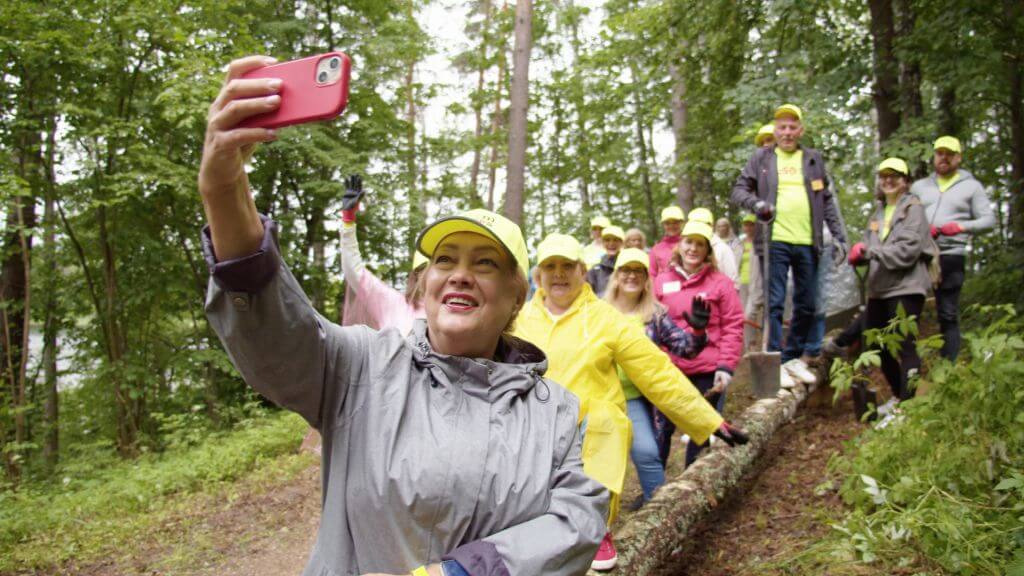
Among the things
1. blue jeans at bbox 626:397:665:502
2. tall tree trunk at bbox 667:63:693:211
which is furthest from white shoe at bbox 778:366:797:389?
tall tree trunk at bbox 667:63:693:211

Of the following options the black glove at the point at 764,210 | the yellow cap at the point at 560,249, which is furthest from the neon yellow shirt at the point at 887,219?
the yellow cap at the point at 560,249

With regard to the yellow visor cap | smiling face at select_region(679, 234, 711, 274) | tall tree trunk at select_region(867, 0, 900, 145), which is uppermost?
tall tree trunk at select_region(867, 0, 900, 145)

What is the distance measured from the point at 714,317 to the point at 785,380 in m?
1.40

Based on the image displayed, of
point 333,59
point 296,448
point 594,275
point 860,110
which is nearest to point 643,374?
point 333,59

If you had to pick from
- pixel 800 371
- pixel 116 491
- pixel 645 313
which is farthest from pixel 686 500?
pixel 116 491

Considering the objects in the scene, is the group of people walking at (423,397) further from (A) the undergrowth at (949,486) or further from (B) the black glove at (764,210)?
(B) the black glove at (764,210)

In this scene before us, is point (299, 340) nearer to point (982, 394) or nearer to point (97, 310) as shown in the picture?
point (982, 394)

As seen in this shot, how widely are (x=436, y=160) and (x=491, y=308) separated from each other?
1418 centimetres

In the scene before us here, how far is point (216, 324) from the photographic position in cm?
130

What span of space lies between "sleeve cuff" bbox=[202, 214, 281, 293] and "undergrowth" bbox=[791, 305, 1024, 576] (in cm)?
259

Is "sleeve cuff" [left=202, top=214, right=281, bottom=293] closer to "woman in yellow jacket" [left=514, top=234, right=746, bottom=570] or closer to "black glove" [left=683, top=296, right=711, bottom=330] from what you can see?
"woman in yellow jacket" [left=514, top=234, right=746, bottom=570]

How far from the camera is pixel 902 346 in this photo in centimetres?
507

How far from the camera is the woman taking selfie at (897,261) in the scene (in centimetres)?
502

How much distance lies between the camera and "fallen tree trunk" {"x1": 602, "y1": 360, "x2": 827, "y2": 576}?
126 inches
